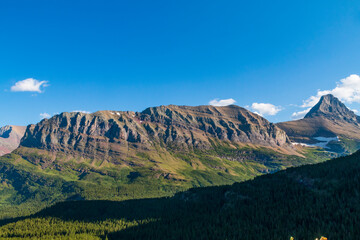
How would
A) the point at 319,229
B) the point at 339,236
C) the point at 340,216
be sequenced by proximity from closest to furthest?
the point at 339,236 → the point at 319,229 → the point at 340,216

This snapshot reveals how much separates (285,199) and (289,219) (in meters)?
30.7

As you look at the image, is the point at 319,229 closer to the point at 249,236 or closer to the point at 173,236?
the point at 249,236

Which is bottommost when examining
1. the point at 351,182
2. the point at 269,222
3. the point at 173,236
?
the point at 173,236

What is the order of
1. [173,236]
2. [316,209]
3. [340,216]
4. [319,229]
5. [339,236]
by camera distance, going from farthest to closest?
[173,236] → [316,209] → [340,216] → [319,229] → [339,236]

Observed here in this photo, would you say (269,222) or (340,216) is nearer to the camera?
(340,216)

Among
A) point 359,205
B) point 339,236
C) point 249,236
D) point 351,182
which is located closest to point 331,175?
point 351,182

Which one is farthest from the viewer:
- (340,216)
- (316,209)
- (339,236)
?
(316,209)

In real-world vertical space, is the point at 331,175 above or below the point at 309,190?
above

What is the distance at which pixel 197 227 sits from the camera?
199 meters

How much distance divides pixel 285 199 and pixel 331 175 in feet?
144

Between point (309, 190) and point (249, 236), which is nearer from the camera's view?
point (249, 236)

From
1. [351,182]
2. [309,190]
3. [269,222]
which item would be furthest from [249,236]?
[351,182]

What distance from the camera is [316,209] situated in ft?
548

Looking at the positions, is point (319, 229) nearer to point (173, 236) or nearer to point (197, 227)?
point (197, 227)
